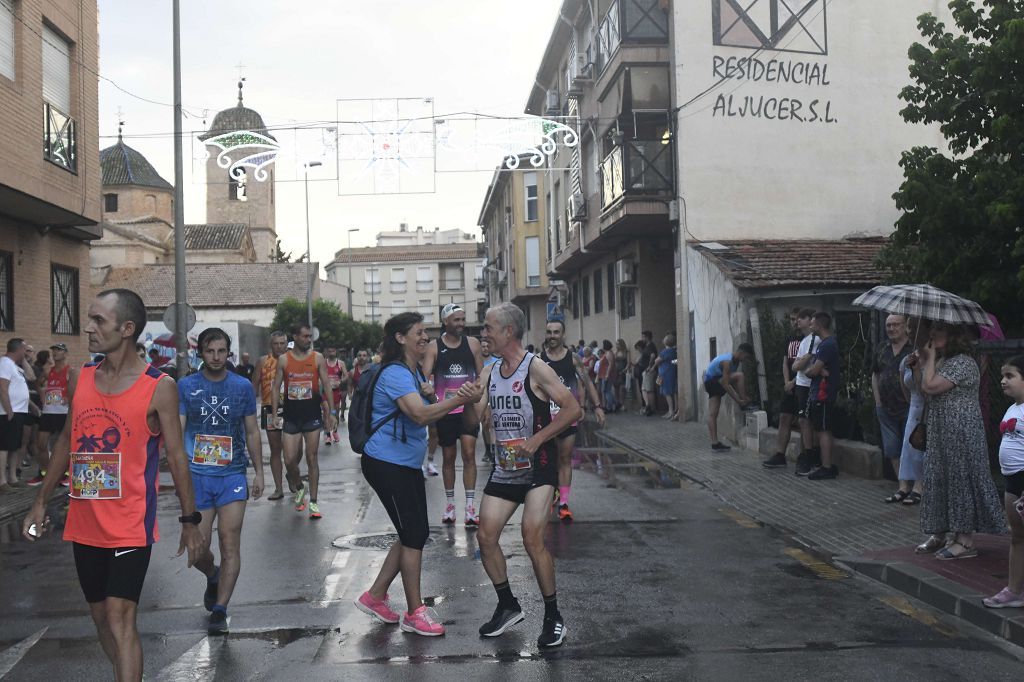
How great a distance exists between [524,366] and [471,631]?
1.53m

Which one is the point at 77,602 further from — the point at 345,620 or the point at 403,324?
the point at 403,324

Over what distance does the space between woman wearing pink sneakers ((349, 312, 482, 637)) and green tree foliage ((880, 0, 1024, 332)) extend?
26.6 feet

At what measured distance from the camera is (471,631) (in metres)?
6.09

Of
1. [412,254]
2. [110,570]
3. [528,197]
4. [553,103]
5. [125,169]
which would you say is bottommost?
[110,570]

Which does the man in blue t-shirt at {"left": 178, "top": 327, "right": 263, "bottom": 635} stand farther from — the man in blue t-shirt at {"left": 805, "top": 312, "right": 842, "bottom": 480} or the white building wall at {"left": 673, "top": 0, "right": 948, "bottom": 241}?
the white building wall at {"left": 673, "top": 0, "right": 948, "bottom": 241}

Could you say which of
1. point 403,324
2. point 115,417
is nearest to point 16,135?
point 403,324

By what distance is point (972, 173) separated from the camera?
12.9 m

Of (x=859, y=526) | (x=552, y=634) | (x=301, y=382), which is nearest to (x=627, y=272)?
(x=301, y=382)

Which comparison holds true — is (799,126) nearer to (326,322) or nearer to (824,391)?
(824,391)

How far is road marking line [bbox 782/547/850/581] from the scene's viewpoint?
750cm

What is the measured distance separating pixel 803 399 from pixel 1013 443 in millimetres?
6151

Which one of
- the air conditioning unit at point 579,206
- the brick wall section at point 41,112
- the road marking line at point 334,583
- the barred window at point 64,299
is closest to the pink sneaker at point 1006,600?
the road marking line at point 334,583

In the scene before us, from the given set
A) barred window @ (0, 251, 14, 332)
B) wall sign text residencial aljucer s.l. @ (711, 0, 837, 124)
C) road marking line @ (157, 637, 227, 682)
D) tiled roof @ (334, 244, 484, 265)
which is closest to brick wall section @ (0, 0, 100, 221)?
barred window @ (0, 251, 14, 332)

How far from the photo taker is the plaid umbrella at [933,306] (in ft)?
24.8
